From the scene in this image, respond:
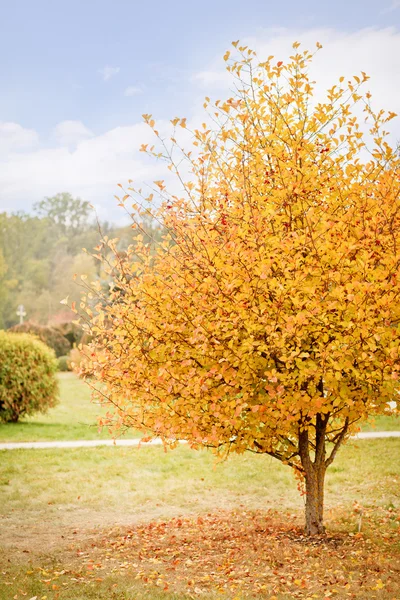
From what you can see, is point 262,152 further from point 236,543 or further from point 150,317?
point 236,543

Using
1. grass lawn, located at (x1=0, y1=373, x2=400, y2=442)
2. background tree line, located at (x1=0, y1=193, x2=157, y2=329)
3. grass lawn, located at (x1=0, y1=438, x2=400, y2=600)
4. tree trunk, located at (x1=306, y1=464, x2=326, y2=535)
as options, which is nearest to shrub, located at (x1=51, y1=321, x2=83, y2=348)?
background tree line, located at (x1=0, y1=193, x2=157, y2=329)

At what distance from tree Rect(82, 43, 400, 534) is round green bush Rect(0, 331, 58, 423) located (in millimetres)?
8432

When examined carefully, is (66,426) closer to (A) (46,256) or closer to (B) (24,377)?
(B) (24,377)

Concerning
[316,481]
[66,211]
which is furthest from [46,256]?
[316,481]

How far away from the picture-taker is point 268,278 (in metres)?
4.52

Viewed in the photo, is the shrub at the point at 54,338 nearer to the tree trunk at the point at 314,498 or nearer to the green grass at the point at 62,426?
the green grass at the point at 62,426

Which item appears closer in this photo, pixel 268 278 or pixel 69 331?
pixel 268 278

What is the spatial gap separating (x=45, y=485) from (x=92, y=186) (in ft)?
176

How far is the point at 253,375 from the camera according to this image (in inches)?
188

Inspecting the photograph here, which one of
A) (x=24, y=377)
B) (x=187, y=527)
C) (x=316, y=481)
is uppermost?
(x=24, y=377)

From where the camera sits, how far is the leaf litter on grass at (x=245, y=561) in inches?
182

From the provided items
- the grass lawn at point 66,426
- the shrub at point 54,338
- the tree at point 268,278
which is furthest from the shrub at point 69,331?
the tree at point 268,278

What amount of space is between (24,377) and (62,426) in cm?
148

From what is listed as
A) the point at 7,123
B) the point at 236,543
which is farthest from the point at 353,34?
the point at 7,123
